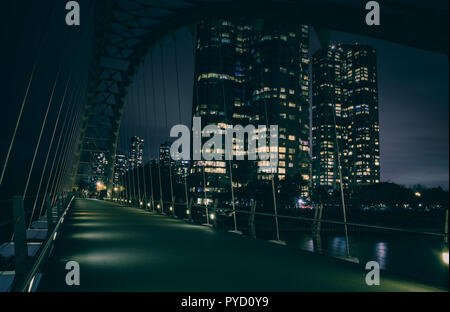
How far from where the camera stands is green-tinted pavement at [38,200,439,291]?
4.35 m

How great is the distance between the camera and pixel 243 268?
5477mm

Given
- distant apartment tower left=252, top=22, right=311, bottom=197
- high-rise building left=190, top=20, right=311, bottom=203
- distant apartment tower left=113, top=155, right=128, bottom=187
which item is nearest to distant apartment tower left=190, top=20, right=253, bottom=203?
high-rise building left=190, top=20, right=311, bottom=203

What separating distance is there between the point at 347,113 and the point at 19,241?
38811 mm

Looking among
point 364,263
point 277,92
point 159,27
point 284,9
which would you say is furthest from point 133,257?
point 277,92

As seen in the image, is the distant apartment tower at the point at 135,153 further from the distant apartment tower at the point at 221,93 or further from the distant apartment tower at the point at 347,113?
the distant apartment tower at the point at 221,93

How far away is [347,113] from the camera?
39.2 m

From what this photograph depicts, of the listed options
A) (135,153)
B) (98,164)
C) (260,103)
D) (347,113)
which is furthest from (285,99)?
(347,113)

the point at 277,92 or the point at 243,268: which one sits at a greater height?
the point at 277,92

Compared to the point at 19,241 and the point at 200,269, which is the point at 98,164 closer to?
the point at 200,269

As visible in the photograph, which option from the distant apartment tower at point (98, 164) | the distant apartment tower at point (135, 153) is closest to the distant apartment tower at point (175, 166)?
the distant apartment tower at point (135, 153)

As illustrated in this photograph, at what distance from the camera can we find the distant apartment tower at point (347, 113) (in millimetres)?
12891

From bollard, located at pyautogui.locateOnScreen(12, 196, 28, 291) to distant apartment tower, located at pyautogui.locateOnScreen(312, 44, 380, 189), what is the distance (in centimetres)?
521
